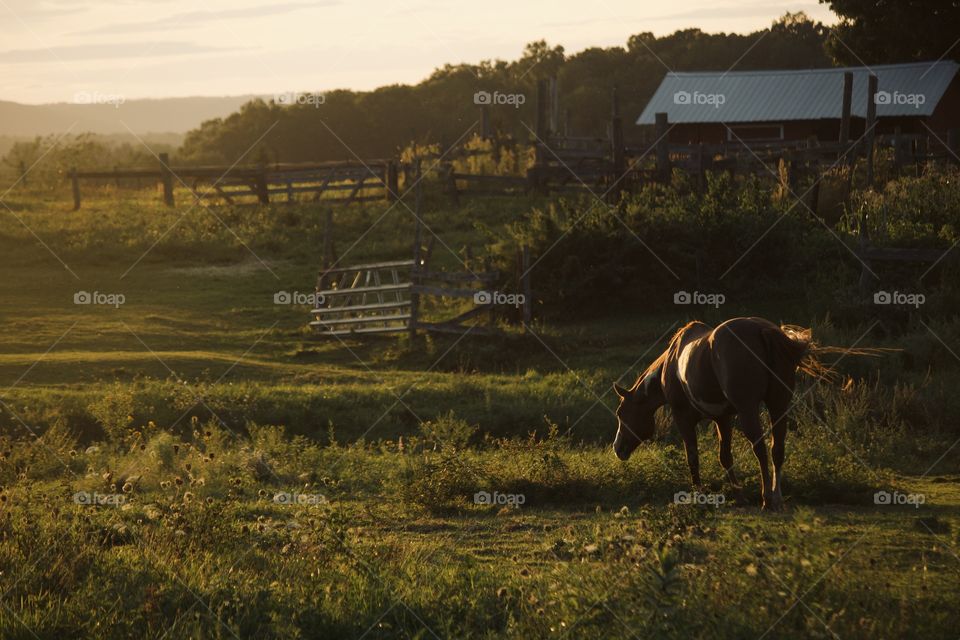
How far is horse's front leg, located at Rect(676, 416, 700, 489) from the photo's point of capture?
1037 centimetres

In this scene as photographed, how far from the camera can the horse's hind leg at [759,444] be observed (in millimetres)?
9357

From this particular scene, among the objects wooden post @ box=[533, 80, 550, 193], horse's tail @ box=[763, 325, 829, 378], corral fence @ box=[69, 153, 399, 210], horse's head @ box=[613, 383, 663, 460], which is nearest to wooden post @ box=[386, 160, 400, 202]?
corral fence @ box=[69, 153, 399, 210]

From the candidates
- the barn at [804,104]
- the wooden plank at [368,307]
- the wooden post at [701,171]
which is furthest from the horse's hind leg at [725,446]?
the barn at [804,104]

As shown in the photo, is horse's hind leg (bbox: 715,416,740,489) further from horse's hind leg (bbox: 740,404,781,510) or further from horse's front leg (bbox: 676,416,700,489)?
horse's hind leg (bbox: 740,404,781,510)

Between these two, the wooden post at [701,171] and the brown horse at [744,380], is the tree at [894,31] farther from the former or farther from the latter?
the brown horse at [744,380]

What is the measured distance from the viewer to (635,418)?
→ 11336 millimetres

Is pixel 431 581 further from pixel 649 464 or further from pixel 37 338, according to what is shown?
pixel 37 338

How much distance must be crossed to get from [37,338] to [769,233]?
15.2 m

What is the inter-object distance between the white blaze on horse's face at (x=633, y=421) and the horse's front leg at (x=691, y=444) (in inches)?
29.3

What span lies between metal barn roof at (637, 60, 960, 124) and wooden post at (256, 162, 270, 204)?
1731cm

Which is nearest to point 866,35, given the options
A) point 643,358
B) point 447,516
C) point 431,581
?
point 643,358

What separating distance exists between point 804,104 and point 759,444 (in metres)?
37.3

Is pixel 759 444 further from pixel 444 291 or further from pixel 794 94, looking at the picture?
pixel 794 94

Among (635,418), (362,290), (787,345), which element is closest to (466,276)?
(362,290)
